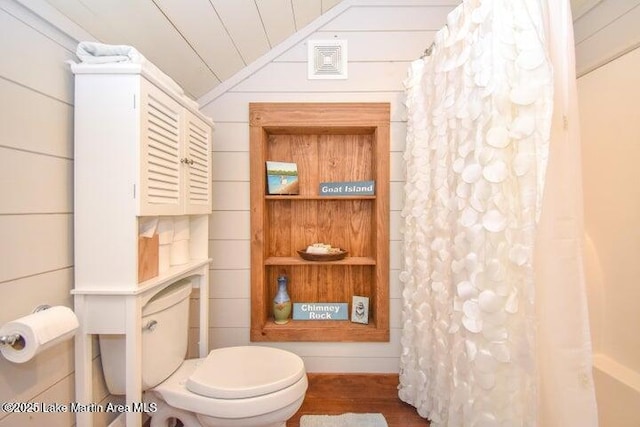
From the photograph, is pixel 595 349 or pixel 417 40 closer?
pixel 595 349

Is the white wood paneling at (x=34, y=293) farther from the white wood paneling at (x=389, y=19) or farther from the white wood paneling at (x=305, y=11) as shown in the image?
the white wood paneling at (x=389, y=19)

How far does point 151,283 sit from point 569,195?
1351 mm

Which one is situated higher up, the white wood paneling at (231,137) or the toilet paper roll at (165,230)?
the white wood paneling at (231,137)

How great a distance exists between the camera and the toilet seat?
1.04 meters

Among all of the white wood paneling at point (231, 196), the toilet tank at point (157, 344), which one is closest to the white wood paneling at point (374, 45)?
the white wood paneling at point (231, 196)

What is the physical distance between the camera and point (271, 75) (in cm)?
166

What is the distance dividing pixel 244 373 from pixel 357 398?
733 mm

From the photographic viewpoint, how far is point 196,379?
3.63ft

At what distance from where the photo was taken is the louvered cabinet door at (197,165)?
124cm

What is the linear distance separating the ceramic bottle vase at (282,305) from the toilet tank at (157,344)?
55 cm

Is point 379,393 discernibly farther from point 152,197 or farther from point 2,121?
point 2,121

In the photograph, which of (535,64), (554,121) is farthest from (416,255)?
(535,64)

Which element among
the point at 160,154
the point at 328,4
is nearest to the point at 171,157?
the point at 160,154

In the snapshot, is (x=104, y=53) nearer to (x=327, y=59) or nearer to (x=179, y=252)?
(x=179, y=252)
